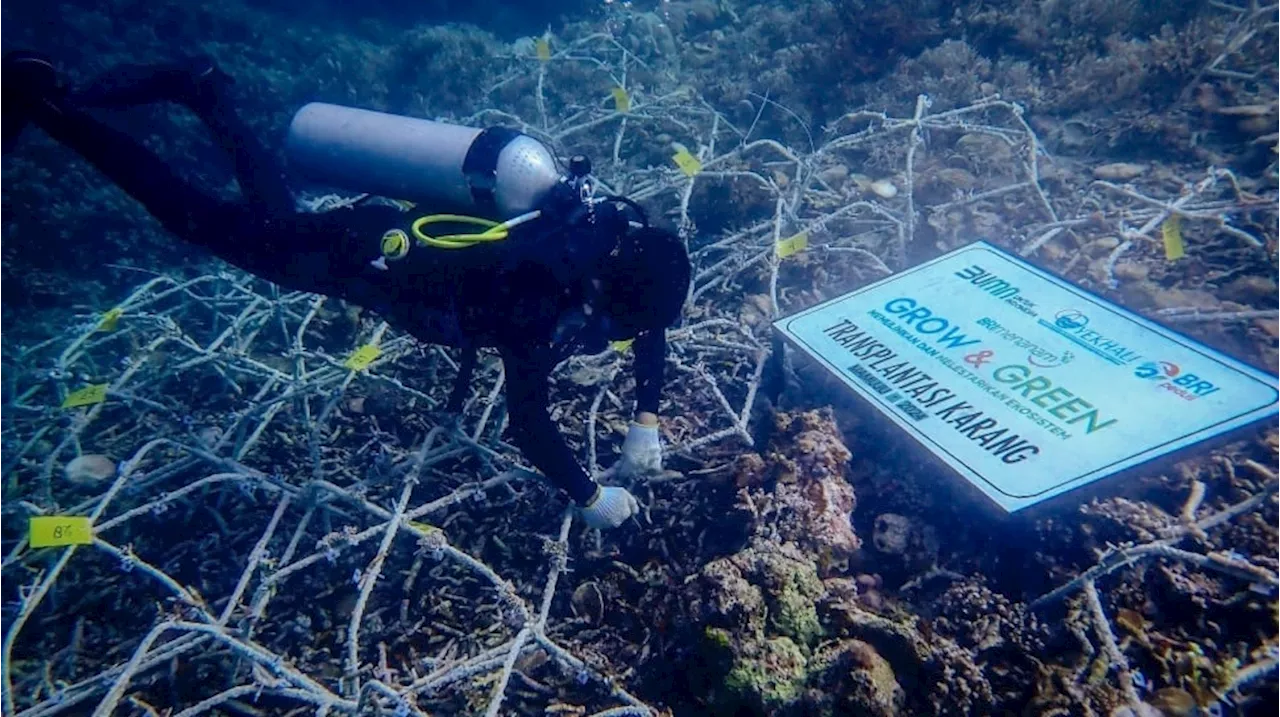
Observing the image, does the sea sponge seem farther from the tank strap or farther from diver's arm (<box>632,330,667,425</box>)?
diver's arm (<box>632,330,667,425</box>)

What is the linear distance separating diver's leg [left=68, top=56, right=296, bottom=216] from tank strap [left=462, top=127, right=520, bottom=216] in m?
2.06

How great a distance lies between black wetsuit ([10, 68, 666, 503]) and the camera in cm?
281

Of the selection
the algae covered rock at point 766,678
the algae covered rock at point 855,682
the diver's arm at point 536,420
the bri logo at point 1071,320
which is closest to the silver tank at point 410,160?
the diver's arm at point 536,420

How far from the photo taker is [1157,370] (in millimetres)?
2818

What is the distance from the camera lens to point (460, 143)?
300 cm

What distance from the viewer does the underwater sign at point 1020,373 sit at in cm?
258

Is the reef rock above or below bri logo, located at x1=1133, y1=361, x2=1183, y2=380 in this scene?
below

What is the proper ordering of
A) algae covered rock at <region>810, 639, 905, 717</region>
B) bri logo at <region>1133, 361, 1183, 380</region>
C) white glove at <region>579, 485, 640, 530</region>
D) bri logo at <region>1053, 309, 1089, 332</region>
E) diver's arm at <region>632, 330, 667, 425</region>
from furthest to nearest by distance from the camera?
diver's arm at <region>632, 330, 667, 425</region> → white glove at <region>579, 485, 640, 530</region> → bri logo at <region>1053, 309, 1089, 332</region> → bri logo at <region>1133, 361, 1183, 380</region> → algae covered rock at <region>810, 639, 905, 717</region>

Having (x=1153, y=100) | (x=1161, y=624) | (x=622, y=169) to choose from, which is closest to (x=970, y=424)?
(x=1161, y=624)

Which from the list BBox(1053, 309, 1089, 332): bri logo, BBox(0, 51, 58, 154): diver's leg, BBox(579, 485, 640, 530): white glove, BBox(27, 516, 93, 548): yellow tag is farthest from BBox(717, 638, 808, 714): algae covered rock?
BBox(0, 51, 58, 154): diver's leg

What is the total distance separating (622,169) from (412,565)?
439 centimetres

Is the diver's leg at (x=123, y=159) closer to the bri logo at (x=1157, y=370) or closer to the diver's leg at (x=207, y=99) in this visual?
the diver's leg at (x=207, y=99)

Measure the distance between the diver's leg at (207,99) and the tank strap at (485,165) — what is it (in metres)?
2.06

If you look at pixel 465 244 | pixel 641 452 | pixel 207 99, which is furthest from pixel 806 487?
pixel 207 99
